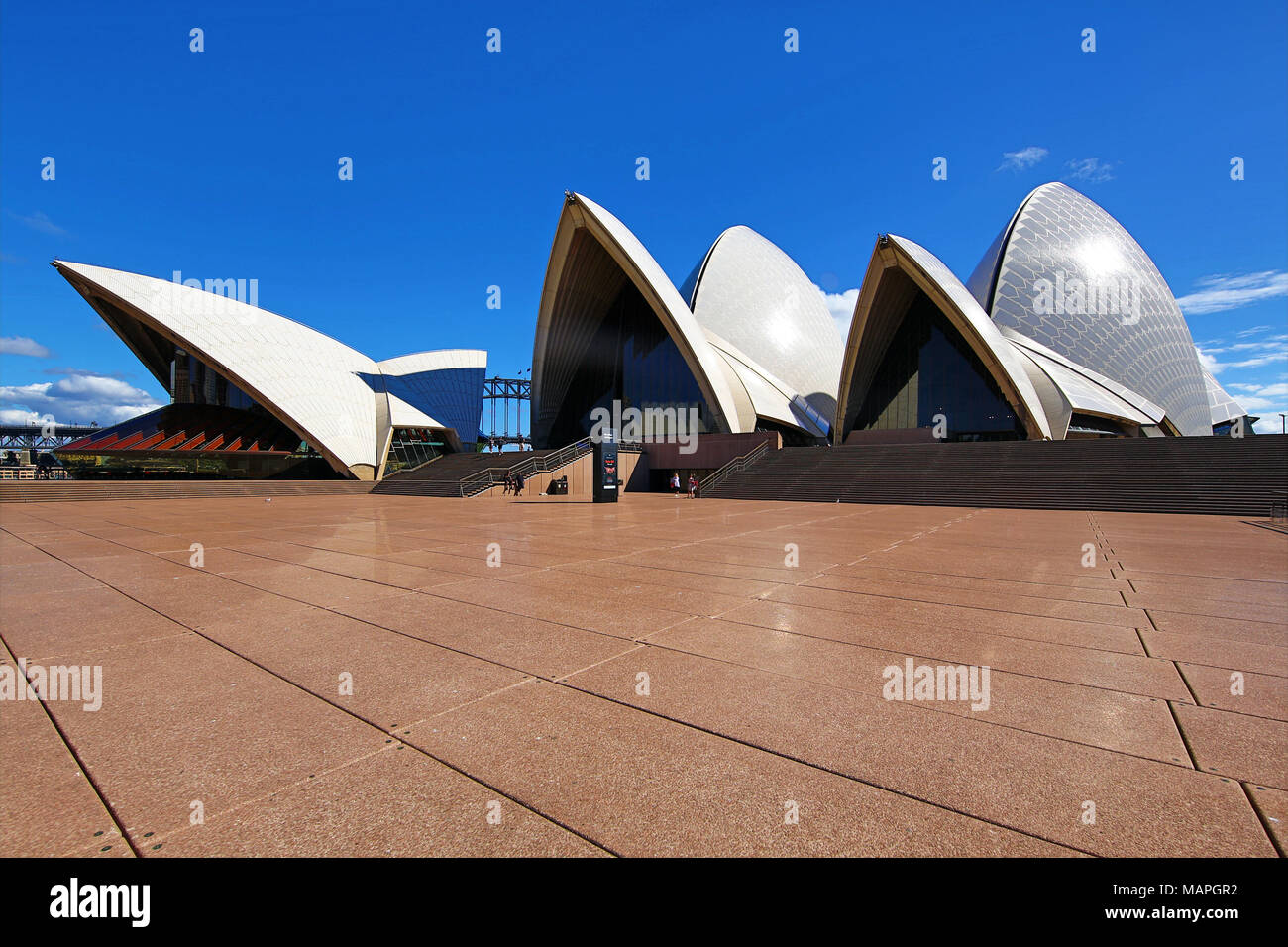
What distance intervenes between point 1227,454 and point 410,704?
23308 mm

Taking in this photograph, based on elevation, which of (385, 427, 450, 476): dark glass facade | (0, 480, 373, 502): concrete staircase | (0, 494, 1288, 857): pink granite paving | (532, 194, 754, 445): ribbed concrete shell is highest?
(532, 194, 754, 445): ribbed concrete shell

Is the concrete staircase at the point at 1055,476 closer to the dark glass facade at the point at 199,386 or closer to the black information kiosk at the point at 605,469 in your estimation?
the black information kiosk at the point at 605,469

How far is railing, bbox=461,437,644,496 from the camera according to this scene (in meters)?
24.8

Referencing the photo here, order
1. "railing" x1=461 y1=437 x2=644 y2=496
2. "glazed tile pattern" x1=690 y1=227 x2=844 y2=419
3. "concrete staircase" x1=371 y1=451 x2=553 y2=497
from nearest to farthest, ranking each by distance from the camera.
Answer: "railing" x1=461 y1=437 x2=644 y2=496
"concrete staircase" x1=371 y1=451 x2=553 y2=497
"glazed tile pattern" x1=690 y1=227 x2=844 y2=419

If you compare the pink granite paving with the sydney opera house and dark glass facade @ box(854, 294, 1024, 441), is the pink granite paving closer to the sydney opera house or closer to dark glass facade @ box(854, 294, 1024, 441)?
the sydney opera house

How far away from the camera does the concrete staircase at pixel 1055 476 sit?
51.1 ft

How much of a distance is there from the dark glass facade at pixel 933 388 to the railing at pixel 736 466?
1065 cm

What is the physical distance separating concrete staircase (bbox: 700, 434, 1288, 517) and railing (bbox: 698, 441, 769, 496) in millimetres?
564

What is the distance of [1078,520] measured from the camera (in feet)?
42.9

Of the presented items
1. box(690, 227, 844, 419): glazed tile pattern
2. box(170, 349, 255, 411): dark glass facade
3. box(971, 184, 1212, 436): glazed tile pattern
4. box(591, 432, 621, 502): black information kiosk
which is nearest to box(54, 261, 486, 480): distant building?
box(170, 349, 255, 411): dark glass facade

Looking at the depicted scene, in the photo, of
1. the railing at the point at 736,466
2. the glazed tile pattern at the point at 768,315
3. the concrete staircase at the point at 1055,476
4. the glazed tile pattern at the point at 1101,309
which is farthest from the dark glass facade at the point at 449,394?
the glazed tile pattern at the point at 1101,309

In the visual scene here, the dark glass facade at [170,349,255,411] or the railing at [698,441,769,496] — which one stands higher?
the dark glass facade at [170,349,255,411]
